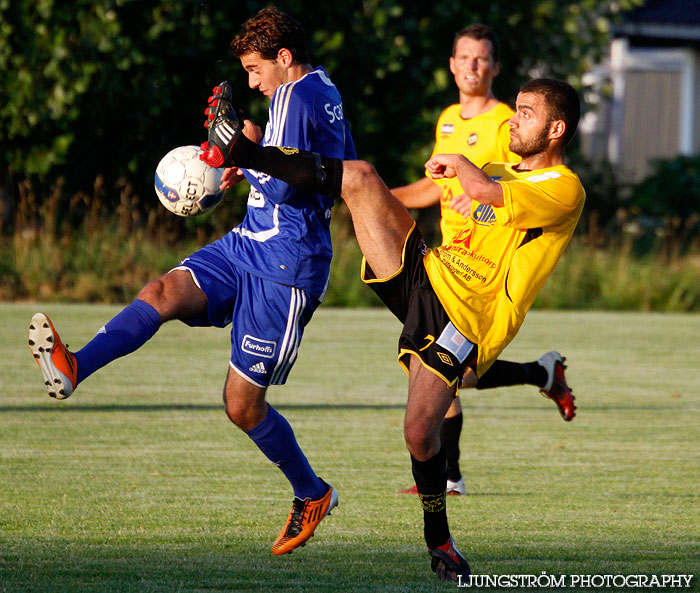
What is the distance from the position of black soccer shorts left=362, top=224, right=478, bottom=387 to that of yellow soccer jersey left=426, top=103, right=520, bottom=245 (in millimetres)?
1368

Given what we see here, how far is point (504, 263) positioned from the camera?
457 cm

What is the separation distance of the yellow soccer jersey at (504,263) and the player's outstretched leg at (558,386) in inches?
69.0

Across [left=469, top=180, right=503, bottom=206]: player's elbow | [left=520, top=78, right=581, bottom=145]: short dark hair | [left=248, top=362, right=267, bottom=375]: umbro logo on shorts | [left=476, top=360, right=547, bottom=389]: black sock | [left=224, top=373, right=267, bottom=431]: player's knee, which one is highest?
[left=520, top=78, right=581, bottom=145]: short dark hair

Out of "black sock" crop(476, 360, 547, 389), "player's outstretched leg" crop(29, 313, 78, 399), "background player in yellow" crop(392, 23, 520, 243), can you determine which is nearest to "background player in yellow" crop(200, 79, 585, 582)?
"player's outstretched leg" crop(29, 313, 78, 399)

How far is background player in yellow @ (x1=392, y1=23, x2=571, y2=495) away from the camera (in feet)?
19.9

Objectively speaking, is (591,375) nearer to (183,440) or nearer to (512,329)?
(183,440)

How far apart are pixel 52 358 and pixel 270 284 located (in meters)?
0.90

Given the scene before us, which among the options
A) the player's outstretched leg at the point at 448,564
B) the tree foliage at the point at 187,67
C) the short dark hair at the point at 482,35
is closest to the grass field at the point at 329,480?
the player's outstretched leg at the point at 448,564

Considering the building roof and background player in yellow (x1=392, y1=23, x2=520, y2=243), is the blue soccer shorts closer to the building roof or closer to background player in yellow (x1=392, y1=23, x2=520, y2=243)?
background player in yellow (x1=392, y1=23, x2=520, y2=243)

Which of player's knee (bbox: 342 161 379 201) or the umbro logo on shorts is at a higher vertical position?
player's knee (bbox: 342 161 379 201)

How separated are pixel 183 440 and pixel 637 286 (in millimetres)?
11055

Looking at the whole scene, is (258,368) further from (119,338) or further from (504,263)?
(504,263)

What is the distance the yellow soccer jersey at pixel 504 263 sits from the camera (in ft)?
14.7

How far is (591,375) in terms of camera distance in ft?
34.8
